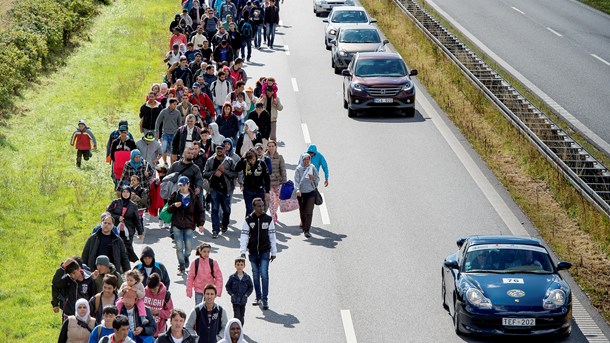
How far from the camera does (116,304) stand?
14703mm

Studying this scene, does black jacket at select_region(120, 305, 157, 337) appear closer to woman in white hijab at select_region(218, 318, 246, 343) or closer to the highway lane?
woman in white hijab at select_region(218, 318, 246, 343)

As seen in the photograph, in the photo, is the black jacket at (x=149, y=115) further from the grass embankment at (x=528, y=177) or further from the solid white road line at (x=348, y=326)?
the solid white road line at (x=348, y=326)

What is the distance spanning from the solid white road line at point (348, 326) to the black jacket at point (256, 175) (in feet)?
13.8

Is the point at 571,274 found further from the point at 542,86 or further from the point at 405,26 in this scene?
the point at 405,26

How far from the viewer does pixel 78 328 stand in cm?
1444

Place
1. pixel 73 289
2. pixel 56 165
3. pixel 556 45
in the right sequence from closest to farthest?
pixel 73 289
pixel 56 165
pixel 556 45

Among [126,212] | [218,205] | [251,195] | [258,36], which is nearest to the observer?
[126,212]

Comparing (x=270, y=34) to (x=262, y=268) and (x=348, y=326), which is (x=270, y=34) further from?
(x=348, y=326)

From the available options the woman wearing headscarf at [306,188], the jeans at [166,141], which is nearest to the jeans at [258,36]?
the jeans at [166,141]

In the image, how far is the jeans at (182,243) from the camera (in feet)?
64.2

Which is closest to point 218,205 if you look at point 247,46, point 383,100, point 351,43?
point 383,100

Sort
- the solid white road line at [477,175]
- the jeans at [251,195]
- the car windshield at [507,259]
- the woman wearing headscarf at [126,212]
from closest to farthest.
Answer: the car windshield at [507,259] < the woman wearing headscarf at [126,212] < the jeans at [251,195] < the solid white road line at [477,175]

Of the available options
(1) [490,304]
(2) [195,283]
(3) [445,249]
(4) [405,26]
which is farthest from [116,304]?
(4) [405,26]

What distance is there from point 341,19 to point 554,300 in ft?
96.9
